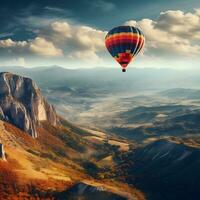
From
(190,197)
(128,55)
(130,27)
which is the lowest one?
(190,197)

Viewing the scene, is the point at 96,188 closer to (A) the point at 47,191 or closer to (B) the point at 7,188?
(A) the point at 47,191

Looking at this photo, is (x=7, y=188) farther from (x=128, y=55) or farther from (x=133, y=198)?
(x=128, y=55)

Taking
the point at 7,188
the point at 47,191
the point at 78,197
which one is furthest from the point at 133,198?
the point at 7,188

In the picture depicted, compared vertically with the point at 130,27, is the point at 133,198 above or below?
below

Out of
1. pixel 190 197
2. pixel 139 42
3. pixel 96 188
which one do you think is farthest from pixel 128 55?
pixel 190 197

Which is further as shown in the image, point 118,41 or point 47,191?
point 47,191

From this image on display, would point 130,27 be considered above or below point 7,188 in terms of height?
above
